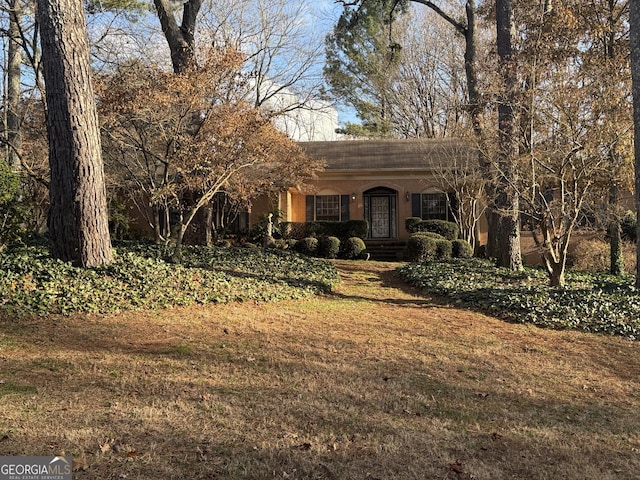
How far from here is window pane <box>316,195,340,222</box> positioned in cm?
2045

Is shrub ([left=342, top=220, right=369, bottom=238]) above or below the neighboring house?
below

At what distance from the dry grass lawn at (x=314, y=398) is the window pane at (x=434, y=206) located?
13.2 metres

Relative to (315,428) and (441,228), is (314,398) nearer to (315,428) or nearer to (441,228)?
(315,428)

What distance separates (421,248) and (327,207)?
20.5 ft

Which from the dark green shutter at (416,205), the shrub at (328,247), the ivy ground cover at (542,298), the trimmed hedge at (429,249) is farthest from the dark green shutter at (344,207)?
the ivy ground cover at (542,298)

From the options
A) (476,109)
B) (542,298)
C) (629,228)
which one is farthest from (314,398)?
(629,228)

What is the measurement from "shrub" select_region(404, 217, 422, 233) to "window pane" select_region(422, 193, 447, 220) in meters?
1.23

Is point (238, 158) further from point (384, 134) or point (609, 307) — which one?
point (384, 134)

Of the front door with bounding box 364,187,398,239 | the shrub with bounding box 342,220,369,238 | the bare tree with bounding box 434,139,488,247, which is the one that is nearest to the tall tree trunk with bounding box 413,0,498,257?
the bare tree with bounding box 434,139,488,247

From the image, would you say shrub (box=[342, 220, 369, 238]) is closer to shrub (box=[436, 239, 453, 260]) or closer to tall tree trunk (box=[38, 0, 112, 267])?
shrub (box=[436, 239, 453, 260])

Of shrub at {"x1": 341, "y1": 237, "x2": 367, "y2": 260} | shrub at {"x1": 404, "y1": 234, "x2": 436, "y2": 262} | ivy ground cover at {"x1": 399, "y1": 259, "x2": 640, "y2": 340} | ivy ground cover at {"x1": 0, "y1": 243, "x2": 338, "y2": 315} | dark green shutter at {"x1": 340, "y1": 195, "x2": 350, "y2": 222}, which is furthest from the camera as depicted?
dark green shutter at {"x1": 340, "y1": 195, "x2": 350, "y2": 222}

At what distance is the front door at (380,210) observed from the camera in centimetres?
2033

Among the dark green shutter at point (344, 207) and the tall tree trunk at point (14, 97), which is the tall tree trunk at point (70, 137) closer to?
the tall tree trunk at point (14, 97)

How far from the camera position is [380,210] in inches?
805
